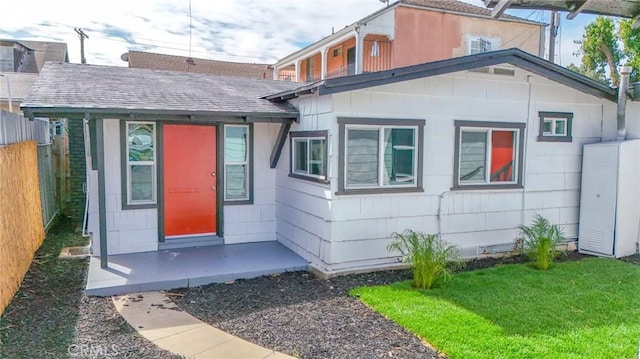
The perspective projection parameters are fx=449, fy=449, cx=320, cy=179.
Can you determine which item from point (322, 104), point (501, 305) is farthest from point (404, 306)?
point (322, 104)

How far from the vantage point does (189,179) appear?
293 inches

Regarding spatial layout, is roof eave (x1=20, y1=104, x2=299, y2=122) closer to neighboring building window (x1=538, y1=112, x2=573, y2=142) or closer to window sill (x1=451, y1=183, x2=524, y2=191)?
window sill (x1=451, y1=183, x2=524, y2=191)

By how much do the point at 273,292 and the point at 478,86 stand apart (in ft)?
14.3

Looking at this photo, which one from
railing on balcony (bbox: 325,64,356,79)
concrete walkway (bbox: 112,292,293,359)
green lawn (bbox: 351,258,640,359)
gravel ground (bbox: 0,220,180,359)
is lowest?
concrete walkway (bbox: 112,292,293,359)

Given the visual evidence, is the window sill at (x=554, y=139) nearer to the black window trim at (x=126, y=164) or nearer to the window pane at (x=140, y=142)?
the black window trim at (x=126, y=164)

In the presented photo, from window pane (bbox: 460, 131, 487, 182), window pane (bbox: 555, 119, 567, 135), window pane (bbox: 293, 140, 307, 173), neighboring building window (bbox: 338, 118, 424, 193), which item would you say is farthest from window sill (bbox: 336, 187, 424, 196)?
window pane (bbox: 555, 119, 567, 135)

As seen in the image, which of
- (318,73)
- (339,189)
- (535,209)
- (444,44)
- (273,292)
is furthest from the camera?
(318,73)

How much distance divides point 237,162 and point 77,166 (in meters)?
4.19

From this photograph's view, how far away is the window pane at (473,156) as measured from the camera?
6.96m

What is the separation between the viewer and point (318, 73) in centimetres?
A: 2272

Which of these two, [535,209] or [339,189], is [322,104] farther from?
[535,209]

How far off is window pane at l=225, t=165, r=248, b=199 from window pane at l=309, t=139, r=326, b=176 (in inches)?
60.7

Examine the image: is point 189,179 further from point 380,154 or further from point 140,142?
point 380,154

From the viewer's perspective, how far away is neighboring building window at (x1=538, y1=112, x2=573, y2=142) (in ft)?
24.3
